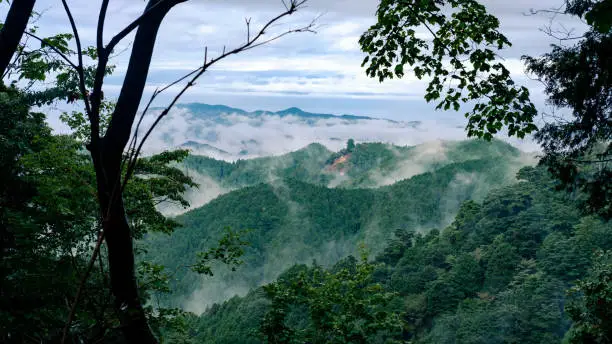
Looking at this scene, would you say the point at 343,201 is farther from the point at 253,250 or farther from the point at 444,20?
the point at 444,20

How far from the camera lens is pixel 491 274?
6569 centimetres

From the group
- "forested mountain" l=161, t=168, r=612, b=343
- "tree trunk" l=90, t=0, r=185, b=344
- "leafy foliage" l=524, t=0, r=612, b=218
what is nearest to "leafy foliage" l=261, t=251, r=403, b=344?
"leafy foliage" l=524, t=0, r=612, b=218

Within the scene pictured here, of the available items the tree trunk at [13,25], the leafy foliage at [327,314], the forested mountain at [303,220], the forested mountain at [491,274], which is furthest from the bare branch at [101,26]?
the forested mountain at [303,220]

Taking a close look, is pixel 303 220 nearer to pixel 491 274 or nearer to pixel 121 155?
pixel 491 274

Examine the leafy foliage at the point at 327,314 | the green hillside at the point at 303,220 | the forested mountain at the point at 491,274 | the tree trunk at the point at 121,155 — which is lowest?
the green hillside at the point at 303,220

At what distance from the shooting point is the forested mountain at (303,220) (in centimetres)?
15300

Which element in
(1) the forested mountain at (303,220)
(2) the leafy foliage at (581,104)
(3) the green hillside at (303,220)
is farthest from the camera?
(1) the forested mountain at (303,220)

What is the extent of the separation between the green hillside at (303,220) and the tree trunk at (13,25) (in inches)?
5787

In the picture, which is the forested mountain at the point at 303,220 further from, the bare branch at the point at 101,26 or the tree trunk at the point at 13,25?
the bare branch at the point at 101,26

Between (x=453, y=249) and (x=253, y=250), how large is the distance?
9325 centimetres

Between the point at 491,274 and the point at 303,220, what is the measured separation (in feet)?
363

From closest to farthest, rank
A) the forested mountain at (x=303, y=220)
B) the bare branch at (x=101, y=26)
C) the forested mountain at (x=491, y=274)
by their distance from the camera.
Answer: the bare branch at (x=101, y=26) → the forested mountain at (x=491, y=274) → the forested mountain at (x=303, y=220)

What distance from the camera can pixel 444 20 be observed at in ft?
16.2

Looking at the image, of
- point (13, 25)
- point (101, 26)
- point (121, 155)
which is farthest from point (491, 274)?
point (101, 26)
